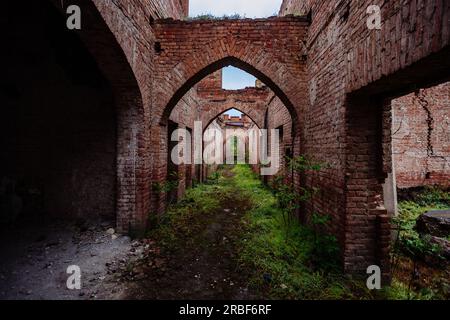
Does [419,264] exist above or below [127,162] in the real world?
below

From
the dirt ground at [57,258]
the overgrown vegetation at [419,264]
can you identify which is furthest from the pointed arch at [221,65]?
the overgrown vegetation at [419,264]

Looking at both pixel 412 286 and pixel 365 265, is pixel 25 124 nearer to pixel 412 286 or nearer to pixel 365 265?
pixel 365 265

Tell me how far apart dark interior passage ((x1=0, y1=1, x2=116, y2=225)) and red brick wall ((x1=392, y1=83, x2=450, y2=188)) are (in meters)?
8.34

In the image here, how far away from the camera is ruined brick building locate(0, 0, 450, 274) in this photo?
2.99m

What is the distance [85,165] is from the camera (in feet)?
14.4

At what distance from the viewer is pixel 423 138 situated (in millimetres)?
7320

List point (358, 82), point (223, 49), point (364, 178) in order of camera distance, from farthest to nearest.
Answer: point (223, 49)
point (364, 178)
point (358, 82)

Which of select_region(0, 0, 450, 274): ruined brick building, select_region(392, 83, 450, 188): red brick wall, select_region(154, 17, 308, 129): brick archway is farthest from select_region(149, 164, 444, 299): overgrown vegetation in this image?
select_region(154, 17, 308, 129): brick archway

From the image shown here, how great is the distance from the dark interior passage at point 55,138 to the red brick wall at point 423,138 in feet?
27.3

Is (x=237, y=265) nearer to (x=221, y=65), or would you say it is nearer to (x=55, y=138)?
(x=55, y=138)

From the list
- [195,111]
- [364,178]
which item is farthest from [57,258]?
[195,111]

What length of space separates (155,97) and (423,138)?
27.0 ft

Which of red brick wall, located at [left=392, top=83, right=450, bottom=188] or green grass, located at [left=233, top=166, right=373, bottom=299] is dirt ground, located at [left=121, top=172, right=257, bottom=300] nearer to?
green grass, located at [left=233, top=166, right=373, bottom=299]

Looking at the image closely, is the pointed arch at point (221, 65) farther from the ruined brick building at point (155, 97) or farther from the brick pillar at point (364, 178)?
the brick pillar at point (364, 178)
